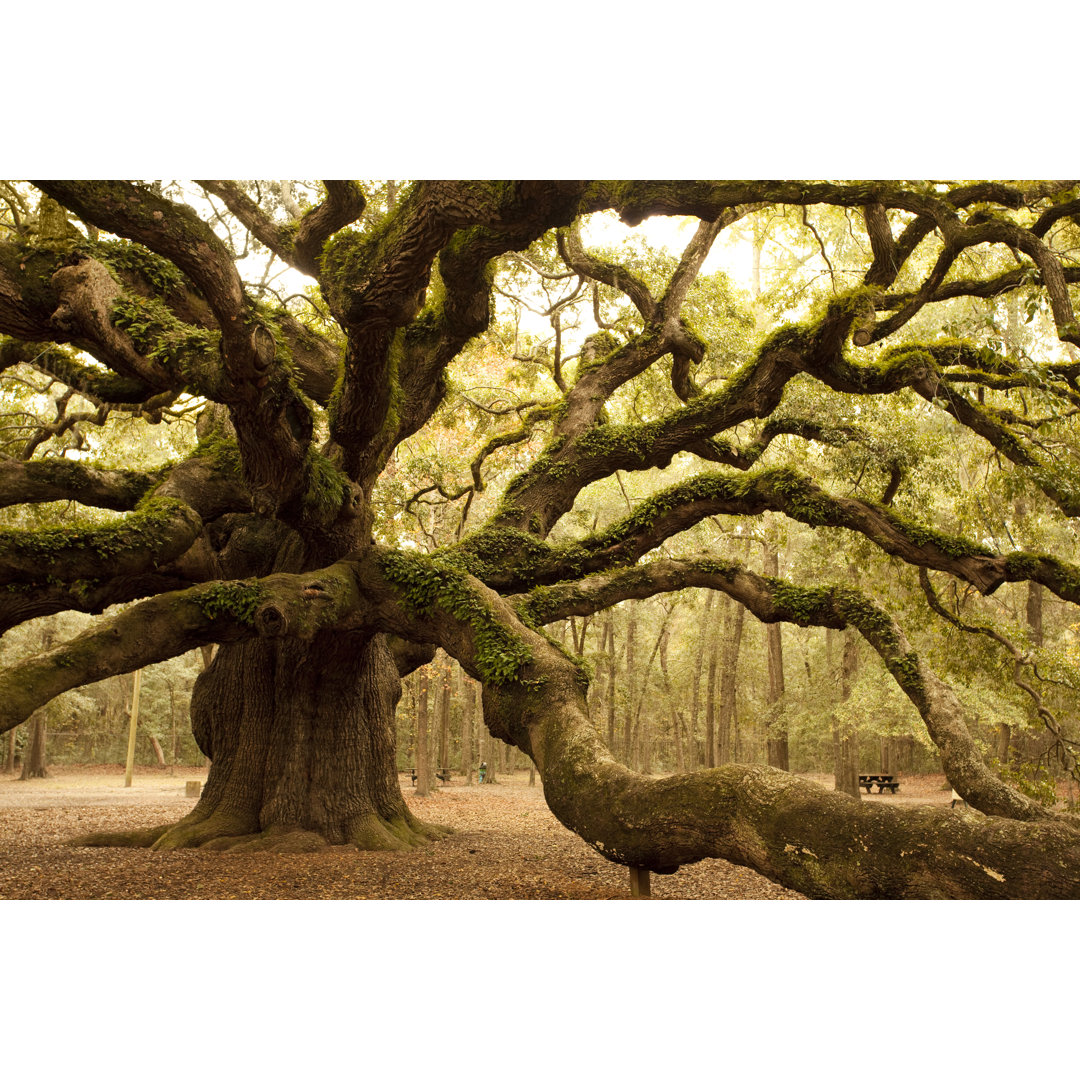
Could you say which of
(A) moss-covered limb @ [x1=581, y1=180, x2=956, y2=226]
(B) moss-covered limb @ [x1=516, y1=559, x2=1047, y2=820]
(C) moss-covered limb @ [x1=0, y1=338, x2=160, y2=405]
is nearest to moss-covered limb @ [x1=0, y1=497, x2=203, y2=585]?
(C) moss-covered limb @ [x1=0, y1=338, x2=160, y2=405]

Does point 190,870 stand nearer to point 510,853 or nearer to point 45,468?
point 510,853

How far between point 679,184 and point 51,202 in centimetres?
566

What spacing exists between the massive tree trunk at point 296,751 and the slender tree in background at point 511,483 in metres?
0.04

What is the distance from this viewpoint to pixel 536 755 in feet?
20.2

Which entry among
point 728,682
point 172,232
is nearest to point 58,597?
point 172,232

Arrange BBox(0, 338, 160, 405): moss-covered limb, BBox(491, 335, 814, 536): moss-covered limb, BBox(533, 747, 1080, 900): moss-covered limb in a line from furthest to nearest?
BBox(491, 335, 814, 536): moss-covered limb < BBox(0, 338, 160, 405): moss-covered limb < BBox(533, 747, 1080, 900): moss-covered limb

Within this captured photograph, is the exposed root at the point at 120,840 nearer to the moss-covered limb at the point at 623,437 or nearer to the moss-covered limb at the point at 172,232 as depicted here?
the moss-covered limb at the point at 623,437

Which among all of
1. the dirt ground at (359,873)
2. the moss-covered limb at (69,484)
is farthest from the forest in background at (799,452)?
the dirt ground at (359,873)

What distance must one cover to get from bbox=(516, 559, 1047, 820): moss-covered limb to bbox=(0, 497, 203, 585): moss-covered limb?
11.0 ft

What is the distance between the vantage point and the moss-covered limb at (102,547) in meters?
6.73

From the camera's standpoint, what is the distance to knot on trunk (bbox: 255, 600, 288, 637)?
7020 mm

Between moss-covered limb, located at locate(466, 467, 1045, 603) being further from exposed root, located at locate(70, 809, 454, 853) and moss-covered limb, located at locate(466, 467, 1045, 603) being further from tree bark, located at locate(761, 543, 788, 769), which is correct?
tree bark, located at locate(761, 543, 788, 769)

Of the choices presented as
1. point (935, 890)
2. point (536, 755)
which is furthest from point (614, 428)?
point (935, 890)

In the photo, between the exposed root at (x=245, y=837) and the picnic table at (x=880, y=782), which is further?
the picnic table at (x=880, y=782)
